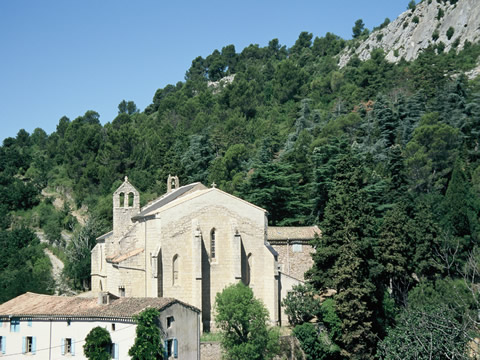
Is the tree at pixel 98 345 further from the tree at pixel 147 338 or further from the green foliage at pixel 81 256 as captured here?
the green foliage at pixel 81 256

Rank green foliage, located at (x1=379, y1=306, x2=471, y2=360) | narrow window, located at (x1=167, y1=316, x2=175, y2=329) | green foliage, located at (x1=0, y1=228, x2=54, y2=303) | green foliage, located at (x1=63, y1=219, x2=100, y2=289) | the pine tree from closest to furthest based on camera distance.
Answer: green foliage, located at (x1=379, y1=306, x2=471, y2=360), narrow window, located at (x1=167, y1=316, x2=175, y2=329), the pine tree, green foliage, located at (x1=0, y1=228, x2=54, y2=303), green foliage, located at (x1=63, y1=219, x2=100, y2=289)

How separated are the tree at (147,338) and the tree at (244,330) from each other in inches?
156

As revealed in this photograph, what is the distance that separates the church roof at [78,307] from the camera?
3020 centimetres

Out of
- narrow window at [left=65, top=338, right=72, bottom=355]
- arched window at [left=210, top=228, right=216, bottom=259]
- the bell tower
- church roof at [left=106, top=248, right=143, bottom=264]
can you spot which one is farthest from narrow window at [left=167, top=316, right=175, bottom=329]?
the bell tower

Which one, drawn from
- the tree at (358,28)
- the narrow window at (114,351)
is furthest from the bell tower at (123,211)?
the tree at (358,28)

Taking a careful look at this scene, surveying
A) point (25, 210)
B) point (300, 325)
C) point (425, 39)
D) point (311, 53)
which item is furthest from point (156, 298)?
point (311, 53)

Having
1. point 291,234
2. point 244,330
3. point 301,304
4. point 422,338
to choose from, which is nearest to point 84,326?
point 244,330

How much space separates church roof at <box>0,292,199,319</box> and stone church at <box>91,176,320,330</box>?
9.37 ft

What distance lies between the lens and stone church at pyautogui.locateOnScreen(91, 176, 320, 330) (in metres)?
34.6

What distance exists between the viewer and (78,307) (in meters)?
31.9

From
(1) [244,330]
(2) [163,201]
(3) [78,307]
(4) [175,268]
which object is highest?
(2) [163,201]

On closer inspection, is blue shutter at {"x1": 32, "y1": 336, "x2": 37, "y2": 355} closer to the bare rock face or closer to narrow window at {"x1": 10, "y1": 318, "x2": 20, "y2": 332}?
narrow window at {"x1": 10, "y1": 318, "x2": 20, "y2": 332}

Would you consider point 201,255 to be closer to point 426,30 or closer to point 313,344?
point 313,344

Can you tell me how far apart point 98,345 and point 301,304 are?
448 inches
